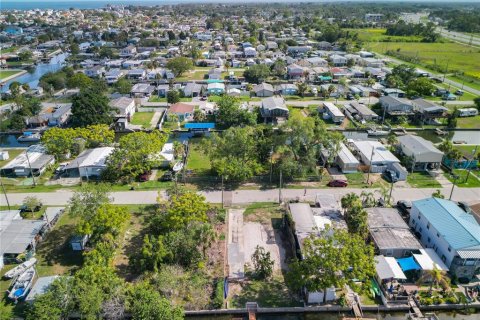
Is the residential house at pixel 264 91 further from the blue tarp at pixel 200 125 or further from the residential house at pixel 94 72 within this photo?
the residential house at pixel 94 72

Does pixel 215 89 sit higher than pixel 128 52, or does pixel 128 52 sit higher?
pixel 128 52

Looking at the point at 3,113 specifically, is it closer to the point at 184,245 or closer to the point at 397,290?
the point at 184,245

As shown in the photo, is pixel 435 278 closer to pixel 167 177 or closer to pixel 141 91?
pixel 167 177

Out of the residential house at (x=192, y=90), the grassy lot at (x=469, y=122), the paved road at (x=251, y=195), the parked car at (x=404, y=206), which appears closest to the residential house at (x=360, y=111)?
the grassy lot at (x=469, y=122)

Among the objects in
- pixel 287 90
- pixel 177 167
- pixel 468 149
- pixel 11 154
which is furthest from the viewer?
pixel 287 90

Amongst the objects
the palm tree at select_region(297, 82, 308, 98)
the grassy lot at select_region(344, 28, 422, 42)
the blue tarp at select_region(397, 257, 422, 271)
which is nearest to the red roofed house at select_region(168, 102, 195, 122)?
the palm tree at select_region(297, 82, 308, 98)

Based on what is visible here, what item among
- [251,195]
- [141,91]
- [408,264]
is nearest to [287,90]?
[141,91]
